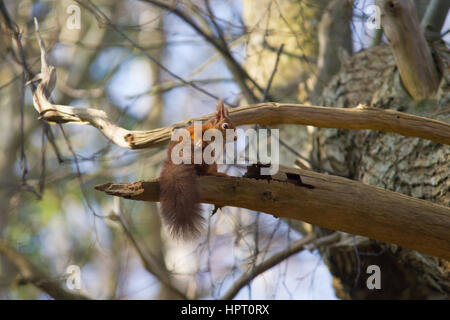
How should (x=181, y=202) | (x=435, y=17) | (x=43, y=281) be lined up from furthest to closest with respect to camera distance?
(x=435, y=17), (x=43, y=281), (x=181, y=202)

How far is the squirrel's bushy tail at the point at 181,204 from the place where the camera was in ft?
6.70

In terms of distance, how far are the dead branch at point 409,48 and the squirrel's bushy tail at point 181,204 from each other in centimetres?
191

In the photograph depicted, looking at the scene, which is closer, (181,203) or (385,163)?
(181,203)

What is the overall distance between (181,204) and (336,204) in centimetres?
75

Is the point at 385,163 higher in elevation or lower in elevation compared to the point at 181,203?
higher

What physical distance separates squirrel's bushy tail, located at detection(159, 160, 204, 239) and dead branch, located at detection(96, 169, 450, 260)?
4 cm

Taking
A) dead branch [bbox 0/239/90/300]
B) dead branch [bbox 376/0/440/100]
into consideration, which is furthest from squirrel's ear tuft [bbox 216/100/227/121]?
dead branch [bbox 0/239/90/300]

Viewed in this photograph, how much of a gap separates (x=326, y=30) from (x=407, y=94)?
1.57m

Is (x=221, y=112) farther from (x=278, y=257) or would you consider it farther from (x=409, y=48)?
(x=278, y=257)

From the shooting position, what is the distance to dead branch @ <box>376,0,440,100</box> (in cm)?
305

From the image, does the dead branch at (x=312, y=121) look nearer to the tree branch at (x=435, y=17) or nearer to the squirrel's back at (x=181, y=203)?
the squirrel's back at (x=181, y=203)

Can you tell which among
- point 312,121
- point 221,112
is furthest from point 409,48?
point 221,112

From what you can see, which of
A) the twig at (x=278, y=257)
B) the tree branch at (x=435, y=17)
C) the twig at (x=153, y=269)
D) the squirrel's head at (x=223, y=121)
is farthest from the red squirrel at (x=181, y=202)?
the tree branch at (x=435, y=17)

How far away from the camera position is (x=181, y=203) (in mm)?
2037
